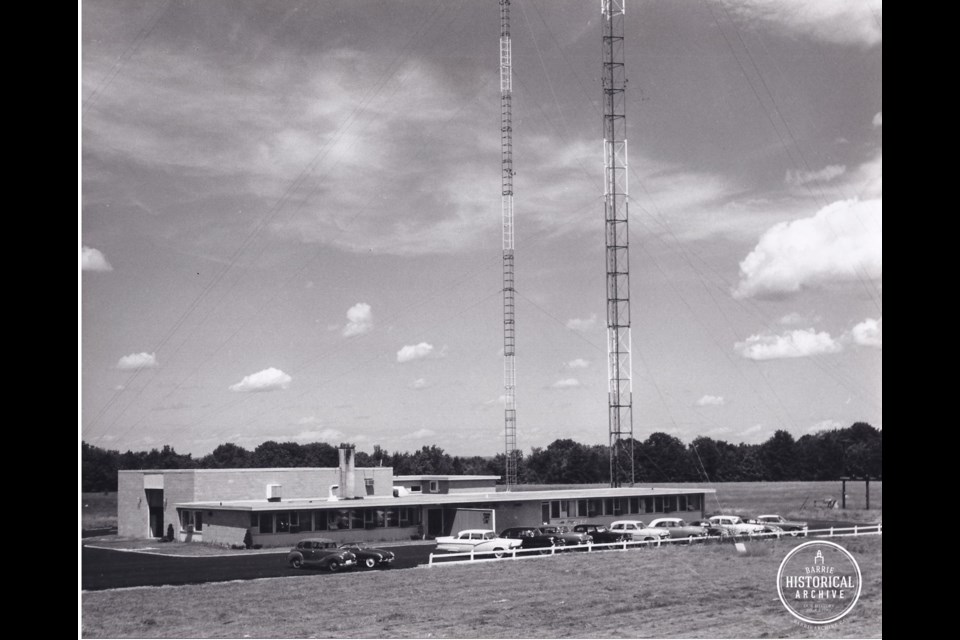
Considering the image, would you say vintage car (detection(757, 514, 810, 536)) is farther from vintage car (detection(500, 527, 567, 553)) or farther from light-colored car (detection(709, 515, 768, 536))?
vintage car (detection(500, 527, 567, 553))

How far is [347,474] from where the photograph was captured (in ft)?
141

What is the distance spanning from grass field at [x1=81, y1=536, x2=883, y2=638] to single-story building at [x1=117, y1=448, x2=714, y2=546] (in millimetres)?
8431

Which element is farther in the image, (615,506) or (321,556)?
(615,506)

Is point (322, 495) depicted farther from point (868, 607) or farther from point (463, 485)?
point (868, 607)

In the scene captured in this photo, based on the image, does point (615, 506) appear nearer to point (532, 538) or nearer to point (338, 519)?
point (532, 538)

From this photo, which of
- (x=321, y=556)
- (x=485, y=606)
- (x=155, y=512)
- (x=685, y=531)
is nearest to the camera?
Result: (x=485, y=606)

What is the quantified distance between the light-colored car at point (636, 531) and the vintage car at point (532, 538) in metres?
3.72

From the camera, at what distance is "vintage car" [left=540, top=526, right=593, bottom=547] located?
37125 mm

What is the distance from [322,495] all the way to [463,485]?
46.8 feet

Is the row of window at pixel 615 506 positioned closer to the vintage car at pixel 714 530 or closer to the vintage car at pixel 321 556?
the vintage car at pixel 714 530

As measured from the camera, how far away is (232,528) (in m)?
37.3

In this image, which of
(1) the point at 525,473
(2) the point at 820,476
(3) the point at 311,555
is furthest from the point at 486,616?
(2) the point at 820,476

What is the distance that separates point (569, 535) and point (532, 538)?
1711 mm

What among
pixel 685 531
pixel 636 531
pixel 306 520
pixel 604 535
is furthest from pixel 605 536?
pixel 306 520
